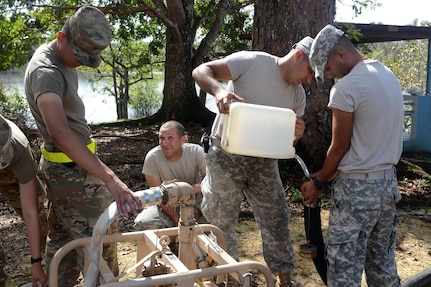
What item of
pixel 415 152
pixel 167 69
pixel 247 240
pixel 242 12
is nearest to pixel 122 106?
pixel 242 12

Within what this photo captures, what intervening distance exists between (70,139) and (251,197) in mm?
1313

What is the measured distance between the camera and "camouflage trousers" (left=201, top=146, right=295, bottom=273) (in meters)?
2.79

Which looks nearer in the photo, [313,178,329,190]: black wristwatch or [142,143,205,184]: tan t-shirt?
[313,178,329,190]: black wristwatch

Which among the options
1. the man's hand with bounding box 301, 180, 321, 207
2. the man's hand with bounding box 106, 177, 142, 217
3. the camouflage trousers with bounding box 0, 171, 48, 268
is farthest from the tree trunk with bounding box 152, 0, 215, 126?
the man's hand with bounding box 106, 177, 142, 217

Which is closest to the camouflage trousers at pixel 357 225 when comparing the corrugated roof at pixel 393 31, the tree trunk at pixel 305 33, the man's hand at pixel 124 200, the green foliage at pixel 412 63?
the man's hand at pixel 124 200

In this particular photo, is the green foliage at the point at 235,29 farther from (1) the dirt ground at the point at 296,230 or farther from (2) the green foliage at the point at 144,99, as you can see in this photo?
(2) the green foliage at the point at 144,99

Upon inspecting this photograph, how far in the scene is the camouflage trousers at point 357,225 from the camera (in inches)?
92.0

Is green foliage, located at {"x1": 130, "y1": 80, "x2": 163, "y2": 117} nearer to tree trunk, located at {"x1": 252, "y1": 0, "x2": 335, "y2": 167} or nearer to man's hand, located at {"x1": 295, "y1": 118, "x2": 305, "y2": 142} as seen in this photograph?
tree trunk, located at {"x1": 252, "y1": 0, "x2": 335, "y2": 167}

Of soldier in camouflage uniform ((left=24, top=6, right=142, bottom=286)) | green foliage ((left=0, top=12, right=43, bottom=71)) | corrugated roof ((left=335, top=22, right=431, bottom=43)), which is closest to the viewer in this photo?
soldier in camouflage uniform ((left=24, top=6, right=142, bottom=286))

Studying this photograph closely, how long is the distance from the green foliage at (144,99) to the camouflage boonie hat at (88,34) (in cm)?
2577

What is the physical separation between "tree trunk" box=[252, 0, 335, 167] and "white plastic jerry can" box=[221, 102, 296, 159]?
3.06m

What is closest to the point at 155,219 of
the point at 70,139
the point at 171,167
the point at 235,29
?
the point at 171,167

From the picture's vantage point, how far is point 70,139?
2.05m

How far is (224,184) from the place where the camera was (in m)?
2.79
